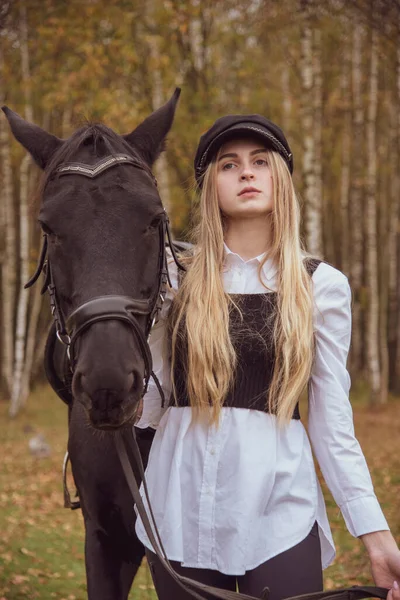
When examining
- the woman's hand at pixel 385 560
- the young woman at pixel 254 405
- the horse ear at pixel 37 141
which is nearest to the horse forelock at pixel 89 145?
the horse ear at pixel 37 141

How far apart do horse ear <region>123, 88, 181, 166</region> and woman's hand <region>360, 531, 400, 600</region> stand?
154 centimetres

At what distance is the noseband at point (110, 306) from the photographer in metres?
2.15

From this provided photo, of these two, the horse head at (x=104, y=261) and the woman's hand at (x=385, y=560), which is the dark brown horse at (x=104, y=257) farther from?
the woman's hand at (x=385, y=560)

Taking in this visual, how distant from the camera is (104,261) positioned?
2240 millimetres

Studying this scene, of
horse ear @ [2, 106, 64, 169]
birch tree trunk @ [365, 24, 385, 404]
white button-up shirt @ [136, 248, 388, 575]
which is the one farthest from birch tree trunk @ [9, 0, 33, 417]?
white button-up shirt @ [136, 248, 388, 575]

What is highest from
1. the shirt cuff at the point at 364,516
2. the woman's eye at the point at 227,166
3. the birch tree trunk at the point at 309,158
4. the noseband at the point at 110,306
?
the birch tree trunk at the point at 309,158

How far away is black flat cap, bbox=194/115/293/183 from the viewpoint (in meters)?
2.62

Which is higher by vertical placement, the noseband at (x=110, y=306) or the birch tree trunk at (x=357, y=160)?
the birch tree trunk at (x=357, y=160)

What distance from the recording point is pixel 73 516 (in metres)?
8.59

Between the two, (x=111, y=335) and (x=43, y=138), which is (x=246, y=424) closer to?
(x=111, y=335)

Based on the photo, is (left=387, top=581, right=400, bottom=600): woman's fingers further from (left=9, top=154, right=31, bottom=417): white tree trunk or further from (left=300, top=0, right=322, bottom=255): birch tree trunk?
(left=9, top=154, right=31, bottom=417): white tree trunk

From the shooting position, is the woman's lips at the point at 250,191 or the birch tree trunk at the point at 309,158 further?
the birch tree trunk at the point at 309,158

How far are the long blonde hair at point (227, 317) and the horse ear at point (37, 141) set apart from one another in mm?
602

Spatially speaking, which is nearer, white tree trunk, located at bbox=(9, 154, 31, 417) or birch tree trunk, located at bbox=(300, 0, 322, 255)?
birch tree trunk, located at bbox=(300, 0, 322, 255)
